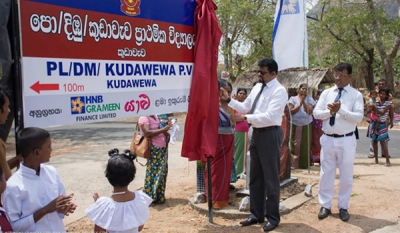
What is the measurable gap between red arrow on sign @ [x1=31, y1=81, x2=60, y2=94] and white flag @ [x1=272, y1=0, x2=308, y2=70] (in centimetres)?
434

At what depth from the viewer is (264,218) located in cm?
484

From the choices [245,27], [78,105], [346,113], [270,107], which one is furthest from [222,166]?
[245,27]

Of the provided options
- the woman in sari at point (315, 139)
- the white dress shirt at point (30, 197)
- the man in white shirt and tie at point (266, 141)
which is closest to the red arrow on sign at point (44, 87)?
the white dress shirt at point (30, 197)

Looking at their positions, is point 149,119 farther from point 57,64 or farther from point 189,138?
point 57,64

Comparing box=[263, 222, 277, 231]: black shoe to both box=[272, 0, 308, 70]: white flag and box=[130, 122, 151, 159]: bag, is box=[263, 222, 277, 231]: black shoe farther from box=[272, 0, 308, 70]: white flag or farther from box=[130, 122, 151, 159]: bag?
box=[272, 0, 308, 70]: white flag

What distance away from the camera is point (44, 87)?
305cm

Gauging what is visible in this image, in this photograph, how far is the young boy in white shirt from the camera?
2.37 meters

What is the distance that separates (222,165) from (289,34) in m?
2.85

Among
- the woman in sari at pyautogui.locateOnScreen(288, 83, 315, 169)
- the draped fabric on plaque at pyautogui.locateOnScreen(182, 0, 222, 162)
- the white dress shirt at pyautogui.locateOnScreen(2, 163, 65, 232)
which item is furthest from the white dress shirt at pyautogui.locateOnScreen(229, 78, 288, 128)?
the woman in sari at pyautogui.locateOnScreen(288, 83, 315, 169)

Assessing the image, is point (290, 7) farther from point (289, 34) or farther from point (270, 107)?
point (270, 107)

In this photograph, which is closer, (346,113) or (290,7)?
(346,113)

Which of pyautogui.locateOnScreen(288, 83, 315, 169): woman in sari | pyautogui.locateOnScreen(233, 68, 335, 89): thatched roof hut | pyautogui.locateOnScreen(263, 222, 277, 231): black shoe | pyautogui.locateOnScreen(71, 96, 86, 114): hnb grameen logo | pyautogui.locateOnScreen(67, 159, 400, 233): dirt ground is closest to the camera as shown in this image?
pyautogui.locateOnScreen(71, 96, 86, 114): hnb grameen logo

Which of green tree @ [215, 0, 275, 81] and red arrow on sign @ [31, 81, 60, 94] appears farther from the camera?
green tree @ [215, 0, 275, 81]

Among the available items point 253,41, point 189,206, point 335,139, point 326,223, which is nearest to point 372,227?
point 326,223
